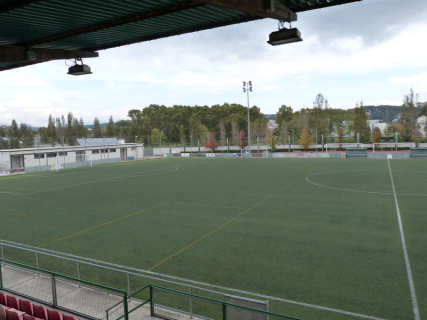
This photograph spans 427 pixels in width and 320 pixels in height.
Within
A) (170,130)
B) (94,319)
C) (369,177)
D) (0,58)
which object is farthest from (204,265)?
(170,130)

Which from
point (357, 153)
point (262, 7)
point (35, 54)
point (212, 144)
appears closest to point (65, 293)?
point (35, 54)

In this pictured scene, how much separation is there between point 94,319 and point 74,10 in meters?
8.87

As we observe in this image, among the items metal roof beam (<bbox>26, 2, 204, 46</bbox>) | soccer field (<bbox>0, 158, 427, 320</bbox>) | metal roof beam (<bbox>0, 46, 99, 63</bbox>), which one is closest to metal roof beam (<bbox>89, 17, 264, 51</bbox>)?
metal roof beam (<bbox>0, 46, 99, 63</bbox>)

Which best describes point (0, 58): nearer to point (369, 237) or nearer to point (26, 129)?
point (369, 237)

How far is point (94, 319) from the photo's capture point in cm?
834

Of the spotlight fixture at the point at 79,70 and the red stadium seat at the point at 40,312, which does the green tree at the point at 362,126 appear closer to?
the spotlight fixture at the point at 79,70

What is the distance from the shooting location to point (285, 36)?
10.2 m

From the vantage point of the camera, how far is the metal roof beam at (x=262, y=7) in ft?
27.2

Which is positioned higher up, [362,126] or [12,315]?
[362,126]

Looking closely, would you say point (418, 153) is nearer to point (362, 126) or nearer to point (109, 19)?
point (362, 126)

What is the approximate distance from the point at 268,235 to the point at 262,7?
10.4m

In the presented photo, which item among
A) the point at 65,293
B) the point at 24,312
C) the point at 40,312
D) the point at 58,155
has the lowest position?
the point at 65,293

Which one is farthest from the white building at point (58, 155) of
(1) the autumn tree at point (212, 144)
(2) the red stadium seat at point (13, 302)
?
(2) the red stadium seat at point (13, 302)

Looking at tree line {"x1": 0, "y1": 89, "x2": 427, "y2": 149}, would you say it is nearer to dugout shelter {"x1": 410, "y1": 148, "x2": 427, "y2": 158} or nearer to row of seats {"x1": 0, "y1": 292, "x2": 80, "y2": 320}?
dugout shelter {"x1": 410, "y1": 148, "x2": 427, "y2": 158}
